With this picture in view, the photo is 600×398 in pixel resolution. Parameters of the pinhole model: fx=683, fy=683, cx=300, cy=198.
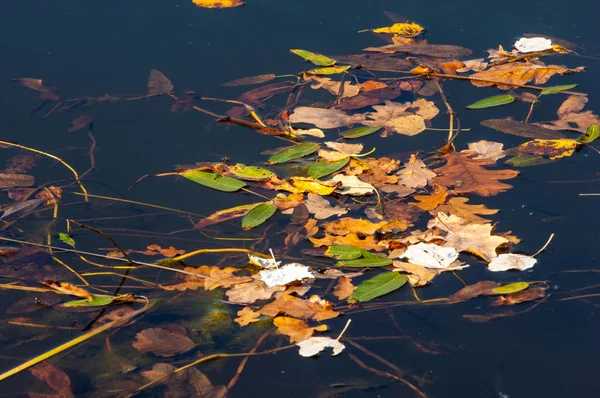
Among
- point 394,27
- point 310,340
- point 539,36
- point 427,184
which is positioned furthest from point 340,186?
point 539,36

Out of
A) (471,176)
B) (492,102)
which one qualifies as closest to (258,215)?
(471,176)

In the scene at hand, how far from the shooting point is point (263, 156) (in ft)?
7.63

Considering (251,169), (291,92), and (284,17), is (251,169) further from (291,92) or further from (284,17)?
(284,17)

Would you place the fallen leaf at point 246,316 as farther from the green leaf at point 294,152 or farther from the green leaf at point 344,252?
the green leaf at point 294,152

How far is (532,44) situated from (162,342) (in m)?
2.08

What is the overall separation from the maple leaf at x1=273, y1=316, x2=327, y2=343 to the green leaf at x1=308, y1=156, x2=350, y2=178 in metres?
0.62

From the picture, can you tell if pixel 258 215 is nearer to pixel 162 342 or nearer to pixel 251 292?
pixel 251 292

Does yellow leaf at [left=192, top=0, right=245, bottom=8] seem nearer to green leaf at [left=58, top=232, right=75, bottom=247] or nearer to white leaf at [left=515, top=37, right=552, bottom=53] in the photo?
white leaf at [left=515, top=37, right=552, bottom=53]

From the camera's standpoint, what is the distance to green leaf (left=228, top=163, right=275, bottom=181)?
2.19 meters

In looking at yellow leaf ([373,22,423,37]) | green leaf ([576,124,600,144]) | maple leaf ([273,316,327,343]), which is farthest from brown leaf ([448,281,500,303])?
yellow leaf ([373,22,423,37])

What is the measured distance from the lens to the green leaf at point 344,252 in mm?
1873

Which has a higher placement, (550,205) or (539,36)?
(539,36)

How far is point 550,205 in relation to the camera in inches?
82.3

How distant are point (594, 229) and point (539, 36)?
1301 millimetres
